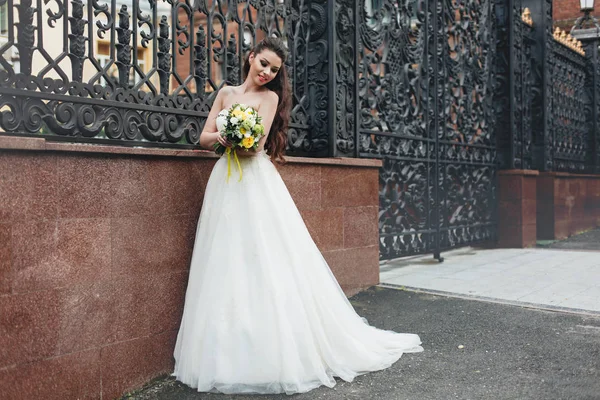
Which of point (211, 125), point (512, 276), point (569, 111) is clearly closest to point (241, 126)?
point (211, 125)

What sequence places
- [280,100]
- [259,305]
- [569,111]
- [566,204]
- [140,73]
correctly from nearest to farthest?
1. [259,305]
2. [280,100]
3. [140,73]
4. [566,204]
5. [569,111]

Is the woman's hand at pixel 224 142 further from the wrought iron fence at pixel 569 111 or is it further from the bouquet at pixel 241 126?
the wrought iron fence at pixel 569 111

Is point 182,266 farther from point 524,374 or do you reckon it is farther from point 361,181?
point 361,181

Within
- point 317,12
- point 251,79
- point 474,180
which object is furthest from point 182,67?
point 251,79

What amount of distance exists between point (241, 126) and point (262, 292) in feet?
3.74

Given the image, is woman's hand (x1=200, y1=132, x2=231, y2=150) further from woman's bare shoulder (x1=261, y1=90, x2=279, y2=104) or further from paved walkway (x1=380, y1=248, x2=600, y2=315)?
paved walkway (x1=380, y1=248, x2=600, y2=315)

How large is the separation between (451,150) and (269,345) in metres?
7.09

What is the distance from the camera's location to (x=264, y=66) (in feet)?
15.4

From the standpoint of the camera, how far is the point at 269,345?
4.24m

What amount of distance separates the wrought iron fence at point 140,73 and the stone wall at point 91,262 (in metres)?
0.33

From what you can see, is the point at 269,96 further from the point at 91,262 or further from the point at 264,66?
the point at 91,262

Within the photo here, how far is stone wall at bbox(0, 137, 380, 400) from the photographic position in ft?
12.3

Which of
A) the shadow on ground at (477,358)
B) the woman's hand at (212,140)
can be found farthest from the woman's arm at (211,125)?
the shadow on ground at (477,358)

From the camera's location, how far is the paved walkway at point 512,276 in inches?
275
